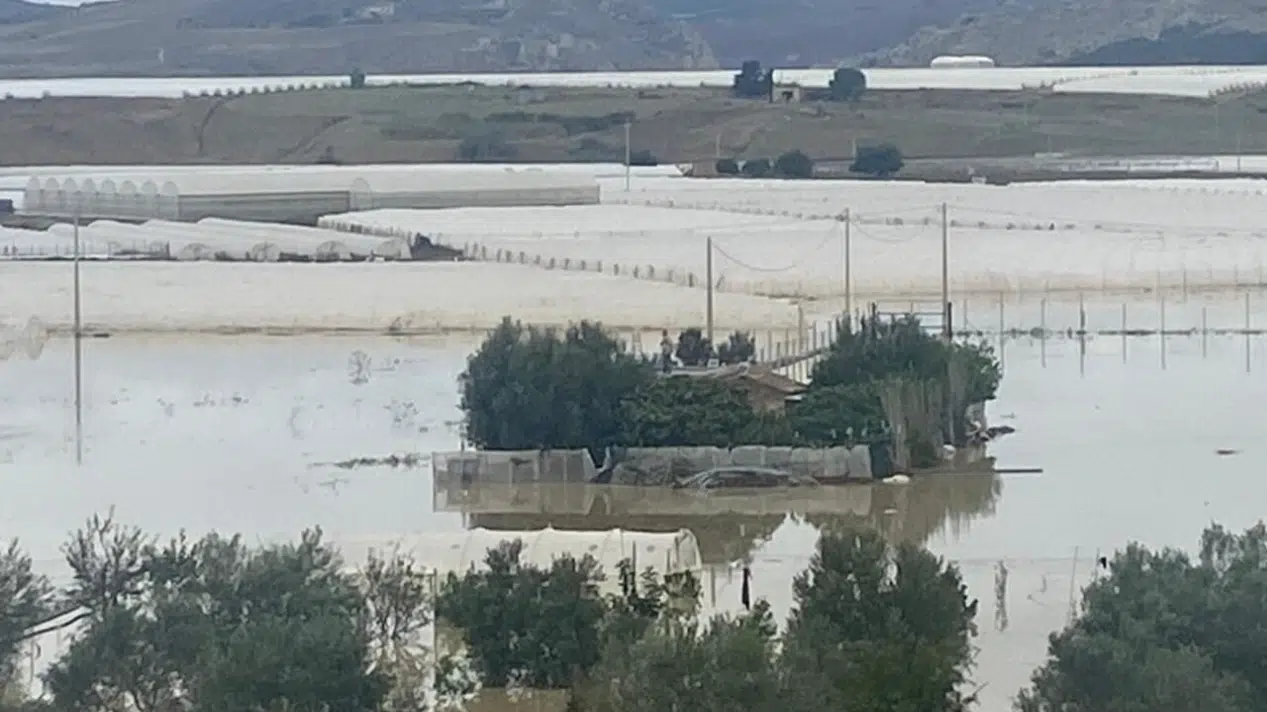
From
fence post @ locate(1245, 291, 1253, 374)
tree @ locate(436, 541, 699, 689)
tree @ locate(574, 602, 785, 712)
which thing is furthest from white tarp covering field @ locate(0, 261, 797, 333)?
tree @ locate(574, 602, 785, 712)

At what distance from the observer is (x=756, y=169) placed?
3219 cm

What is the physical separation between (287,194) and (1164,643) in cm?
2167

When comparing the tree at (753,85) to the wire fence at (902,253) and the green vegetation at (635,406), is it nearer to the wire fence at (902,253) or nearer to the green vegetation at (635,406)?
the wire fence at (902,253)

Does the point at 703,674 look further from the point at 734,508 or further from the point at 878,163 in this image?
the point at 878,163

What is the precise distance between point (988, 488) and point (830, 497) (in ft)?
2.35

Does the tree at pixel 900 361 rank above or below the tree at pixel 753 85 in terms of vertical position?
below

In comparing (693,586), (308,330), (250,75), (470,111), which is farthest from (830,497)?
(250,75)

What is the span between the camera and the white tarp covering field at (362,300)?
1786cm

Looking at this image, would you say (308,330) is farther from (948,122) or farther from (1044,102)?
(1044,102)

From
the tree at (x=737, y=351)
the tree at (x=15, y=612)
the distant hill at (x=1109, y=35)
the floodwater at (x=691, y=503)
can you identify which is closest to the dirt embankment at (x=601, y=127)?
the distant hill at (x=1109, y=35)

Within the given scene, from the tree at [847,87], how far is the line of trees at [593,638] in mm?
30671

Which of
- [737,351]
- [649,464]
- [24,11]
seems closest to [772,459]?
[649,464]

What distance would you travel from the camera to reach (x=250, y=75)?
65.0 meters

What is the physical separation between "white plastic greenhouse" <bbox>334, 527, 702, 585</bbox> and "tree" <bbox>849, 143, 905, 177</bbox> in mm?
20973
